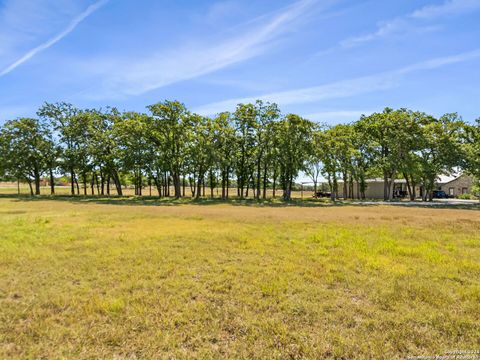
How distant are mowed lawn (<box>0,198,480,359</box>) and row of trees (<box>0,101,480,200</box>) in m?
27.7

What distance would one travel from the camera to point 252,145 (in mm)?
39375

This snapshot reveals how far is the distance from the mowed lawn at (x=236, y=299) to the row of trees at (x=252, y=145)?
27.7 meters

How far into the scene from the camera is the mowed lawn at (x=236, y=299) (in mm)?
3725

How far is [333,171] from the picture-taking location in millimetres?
38000

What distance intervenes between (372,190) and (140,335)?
54480 mm

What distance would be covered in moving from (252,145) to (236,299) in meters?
35.0

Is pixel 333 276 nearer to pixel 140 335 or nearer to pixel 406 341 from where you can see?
pixel 406 341

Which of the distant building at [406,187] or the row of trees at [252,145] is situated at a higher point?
the row of trees at [252,145]

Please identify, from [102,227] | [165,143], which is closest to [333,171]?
[165,143]

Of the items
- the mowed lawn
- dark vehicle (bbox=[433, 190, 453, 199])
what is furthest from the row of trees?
the mowed lawn

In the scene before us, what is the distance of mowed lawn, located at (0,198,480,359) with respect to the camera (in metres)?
3.72

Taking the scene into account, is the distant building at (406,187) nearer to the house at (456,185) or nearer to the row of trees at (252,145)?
the house at (456,185)

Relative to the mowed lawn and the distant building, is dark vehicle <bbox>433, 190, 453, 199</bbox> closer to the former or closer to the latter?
the distant building

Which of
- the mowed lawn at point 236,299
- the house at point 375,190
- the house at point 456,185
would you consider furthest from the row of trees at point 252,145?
the mowed lawn at point 236,299
